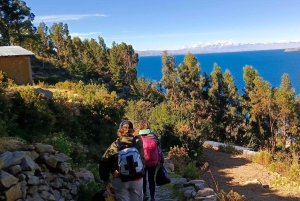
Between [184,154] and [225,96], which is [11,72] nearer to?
[184,154]

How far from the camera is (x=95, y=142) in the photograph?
11984mm

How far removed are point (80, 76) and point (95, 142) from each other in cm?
3575

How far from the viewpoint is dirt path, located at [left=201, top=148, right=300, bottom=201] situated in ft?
26.6

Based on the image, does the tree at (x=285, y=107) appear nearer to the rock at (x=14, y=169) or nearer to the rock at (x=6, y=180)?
the rock at (x=14, y=169)

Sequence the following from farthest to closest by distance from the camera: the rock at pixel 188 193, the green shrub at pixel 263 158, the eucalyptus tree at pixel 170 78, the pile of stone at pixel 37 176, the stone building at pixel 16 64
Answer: the eucalyptus tree at pixel 170 78
the stone building at pixel 16 64
the green shrub at pixel 263 158
the rock at pixel 188 193
the pile of stone at pixel 37 176

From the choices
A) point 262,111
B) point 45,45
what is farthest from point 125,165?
point 45,45

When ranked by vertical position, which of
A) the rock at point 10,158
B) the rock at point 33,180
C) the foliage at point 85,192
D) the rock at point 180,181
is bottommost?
the rock at point 180,181

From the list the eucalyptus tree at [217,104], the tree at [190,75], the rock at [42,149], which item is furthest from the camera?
the tree at [190,75]

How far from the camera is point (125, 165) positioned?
3656 millimetres

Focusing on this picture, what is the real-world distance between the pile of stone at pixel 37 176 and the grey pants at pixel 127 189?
0.95 metres

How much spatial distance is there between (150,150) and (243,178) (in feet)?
19.9

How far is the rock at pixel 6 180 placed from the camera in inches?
138

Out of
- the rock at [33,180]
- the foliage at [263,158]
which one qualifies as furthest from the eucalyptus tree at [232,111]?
the rock at [33,180]

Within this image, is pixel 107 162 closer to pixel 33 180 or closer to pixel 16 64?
pixel 33 180
